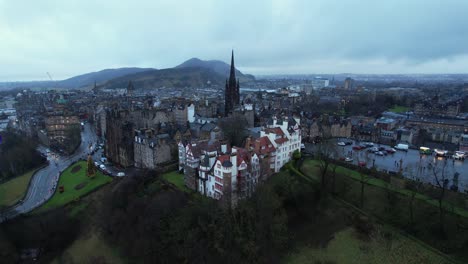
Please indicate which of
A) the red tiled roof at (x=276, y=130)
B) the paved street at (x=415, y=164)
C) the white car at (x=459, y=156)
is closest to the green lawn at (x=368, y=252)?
the paved street at (x=415, y=164)

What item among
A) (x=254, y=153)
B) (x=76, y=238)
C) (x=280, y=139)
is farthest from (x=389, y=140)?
(x=76, y=238)

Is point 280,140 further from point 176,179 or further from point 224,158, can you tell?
point 176,179

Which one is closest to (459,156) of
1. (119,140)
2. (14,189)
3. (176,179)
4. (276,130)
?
(276,130)

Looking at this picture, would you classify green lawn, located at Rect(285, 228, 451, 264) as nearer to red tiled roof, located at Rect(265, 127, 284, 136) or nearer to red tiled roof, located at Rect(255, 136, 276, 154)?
red tiled roof, located at Rect(255, 136, 276, 154)

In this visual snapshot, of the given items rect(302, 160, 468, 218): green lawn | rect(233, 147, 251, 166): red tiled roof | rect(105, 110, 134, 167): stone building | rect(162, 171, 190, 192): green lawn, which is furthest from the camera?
rect(105, 110, 134, 167): stone building

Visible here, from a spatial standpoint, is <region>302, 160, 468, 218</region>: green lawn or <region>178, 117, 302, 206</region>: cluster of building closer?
<region>302, 160, 468, 218</region>: green lawn

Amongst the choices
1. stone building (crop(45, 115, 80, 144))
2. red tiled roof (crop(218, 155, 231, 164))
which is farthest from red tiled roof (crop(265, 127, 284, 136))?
stone building (crop(45, 115, 80, 144))

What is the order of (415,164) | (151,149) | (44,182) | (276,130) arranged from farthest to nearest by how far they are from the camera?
(44,182), (151,149), (415,164), (276,130)
